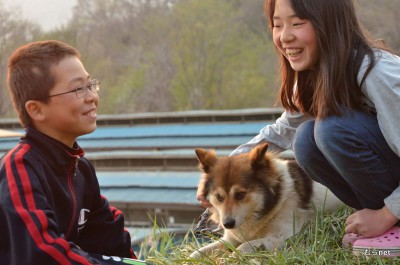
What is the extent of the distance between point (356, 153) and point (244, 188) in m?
0.71

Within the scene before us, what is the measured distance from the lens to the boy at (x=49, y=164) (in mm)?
2379

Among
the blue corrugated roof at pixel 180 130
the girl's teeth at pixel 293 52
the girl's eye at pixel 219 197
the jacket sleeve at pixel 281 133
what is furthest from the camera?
the blue corrugated roof at pixel 180 130

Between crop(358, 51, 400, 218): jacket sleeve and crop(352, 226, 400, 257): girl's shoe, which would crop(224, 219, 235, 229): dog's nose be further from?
crop(358, 51, 400, 218): jacket sleeve

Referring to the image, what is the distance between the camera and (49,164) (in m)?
2.70

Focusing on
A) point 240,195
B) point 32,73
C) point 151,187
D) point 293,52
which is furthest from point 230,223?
point 151,187

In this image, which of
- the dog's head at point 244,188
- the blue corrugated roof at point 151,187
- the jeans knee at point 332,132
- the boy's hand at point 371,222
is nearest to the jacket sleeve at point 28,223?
the dog's head at point 244,188

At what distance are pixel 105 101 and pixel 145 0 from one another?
8018mm

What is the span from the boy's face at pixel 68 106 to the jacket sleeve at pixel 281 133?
1177 mm

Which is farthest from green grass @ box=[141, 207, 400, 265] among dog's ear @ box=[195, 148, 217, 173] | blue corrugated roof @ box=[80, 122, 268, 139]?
blue corrugated roof @ box=[80, 122, 268, 139]

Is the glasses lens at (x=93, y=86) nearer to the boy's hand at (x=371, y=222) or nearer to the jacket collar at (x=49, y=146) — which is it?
the jacket collar at (x=49, y=146)

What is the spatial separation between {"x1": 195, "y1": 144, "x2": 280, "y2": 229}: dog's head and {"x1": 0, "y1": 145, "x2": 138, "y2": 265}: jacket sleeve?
951 mm

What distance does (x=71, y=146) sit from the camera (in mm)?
2904

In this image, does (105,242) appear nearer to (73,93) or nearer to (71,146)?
(71,146)

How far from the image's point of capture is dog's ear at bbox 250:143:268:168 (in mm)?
3207
